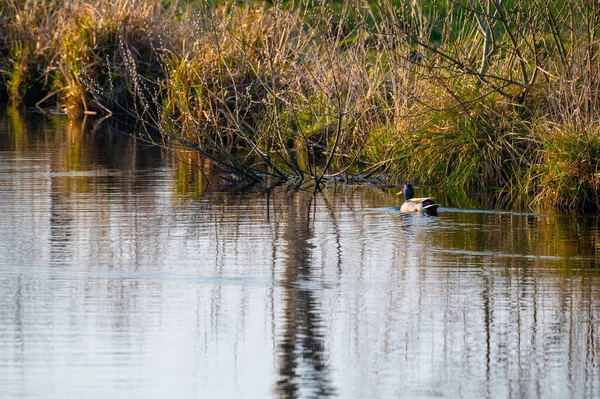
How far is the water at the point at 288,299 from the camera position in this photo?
7023 millimetres

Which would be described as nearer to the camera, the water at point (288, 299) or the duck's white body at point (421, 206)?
the water at point (288, 299)

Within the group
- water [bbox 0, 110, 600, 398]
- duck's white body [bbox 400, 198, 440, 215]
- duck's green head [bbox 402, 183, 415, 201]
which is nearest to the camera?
water [bbox 0, 110, 600, 398]

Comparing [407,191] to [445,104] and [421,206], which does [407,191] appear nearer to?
[421,206]

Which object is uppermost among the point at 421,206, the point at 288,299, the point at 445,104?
the point at 445,104

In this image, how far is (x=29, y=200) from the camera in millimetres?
13172

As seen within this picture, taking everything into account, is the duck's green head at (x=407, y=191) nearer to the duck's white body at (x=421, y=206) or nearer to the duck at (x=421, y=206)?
the duck at (x=421, y=206)

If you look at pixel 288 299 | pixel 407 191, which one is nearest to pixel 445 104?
pixel 407 191

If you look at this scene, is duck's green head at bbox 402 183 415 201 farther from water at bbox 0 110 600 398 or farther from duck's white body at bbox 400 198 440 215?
duck's white body at bbox 400 198 440 215

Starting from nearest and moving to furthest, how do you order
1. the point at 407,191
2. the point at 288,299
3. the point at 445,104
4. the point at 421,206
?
the point at 288,299
the point at 421,206
the point at 407,191
the point at 445,104

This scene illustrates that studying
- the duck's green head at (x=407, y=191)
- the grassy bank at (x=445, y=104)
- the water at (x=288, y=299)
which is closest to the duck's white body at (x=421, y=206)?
the water at (x=288, y=299)

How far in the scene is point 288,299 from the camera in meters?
8.68

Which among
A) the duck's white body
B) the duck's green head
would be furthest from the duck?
the duck's green head

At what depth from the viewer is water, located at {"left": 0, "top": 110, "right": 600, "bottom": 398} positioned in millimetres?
7023

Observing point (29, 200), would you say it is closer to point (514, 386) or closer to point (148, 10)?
point (514, 386)
